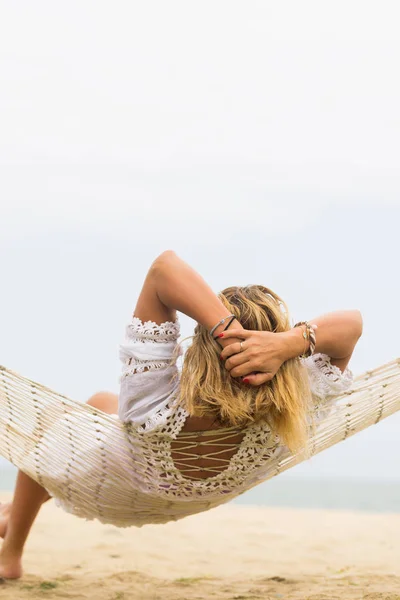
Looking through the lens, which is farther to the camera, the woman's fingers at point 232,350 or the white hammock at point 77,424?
the white hammock at point 77,424

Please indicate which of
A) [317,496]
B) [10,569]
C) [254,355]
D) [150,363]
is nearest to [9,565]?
[10,569]

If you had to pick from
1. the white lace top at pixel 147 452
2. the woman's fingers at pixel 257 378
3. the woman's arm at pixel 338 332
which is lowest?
the white lace top at pixel 147 452

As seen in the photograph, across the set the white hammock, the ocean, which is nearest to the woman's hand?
the white hammock

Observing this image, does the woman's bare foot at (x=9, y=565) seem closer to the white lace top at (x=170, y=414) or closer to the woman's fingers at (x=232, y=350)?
the white lace top at (x=170, y=414)

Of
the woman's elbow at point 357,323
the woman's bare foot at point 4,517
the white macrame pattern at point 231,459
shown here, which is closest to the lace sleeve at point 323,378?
the white macrame pattern at point 231,459

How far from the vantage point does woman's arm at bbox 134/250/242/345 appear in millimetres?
1750

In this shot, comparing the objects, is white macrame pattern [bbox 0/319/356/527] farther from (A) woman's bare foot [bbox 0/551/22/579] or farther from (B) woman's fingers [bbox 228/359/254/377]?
(A) woman's bare foot [bbox 0/551/22/579]

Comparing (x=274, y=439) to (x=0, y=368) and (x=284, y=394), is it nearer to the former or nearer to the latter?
(x=284, y=394)

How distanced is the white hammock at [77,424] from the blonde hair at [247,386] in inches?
11.3

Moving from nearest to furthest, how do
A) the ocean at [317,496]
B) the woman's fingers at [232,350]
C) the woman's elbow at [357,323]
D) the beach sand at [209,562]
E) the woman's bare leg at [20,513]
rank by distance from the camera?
the woman's fingers at [232,350]
the woman's elbow at [357,323]
the woman's bare leg at [20,513]
the beach sand at [209,562]
the ocean at [317,496]

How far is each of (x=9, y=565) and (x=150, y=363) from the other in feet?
4.22

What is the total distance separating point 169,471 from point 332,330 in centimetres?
58

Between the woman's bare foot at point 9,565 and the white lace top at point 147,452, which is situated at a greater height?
the white lace top at point 147,452

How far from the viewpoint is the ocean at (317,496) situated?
→ 15.6 meters
